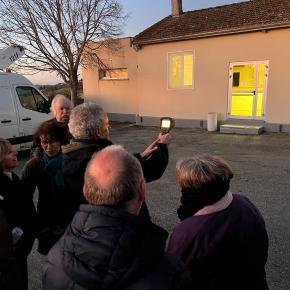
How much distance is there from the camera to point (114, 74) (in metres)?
16.3

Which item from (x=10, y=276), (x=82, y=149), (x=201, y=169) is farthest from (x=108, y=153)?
(x=10, y=276)

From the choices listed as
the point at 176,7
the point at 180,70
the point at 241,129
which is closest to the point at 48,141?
the point at 241,129

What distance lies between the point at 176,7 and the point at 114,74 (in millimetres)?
4410

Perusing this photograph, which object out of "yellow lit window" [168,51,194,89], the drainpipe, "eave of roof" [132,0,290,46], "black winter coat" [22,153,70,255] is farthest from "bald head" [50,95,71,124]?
the drainpipe

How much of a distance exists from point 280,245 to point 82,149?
281 cm

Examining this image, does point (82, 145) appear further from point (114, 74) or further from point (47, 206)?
point (114, 74)

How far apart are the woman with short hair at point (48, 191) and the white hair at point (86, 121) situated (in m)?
0.41

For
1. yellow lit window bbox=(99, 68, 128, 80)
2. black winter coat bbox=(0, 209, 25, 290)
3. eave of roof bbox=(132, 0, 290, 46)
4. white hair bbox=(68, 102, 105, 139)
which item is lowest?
black winter coat bbox=(0, 209, 25, 290)

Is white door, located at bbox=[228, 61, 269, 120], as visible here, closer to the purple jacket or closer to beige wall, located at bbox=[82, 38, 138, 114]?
beige wall, located at bbox=[82, 38, 138, 114]

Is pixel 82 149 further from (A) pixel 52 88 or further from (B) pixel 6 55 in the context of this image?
(A) pixel 52 88

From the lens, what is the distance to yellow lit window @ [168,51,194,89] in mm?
13070

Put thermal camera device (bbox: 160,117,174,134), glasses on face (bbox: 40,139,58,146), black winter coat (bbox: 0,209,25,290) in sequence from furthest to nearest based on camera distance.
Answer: glasses on face (bbox: 40,139,58,146)
thermal camera device (bbox: 160,117,174,134)
black winter coat (bbox: 0,209,25,290)

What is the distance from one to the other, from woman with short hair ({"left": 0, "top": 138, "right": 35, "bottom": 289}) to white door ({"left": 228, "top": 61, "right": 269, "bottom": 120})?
10711 mm

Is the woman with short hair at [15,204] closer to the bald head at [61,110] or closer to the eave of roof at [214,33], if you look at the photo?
the bald head at [61,110]
